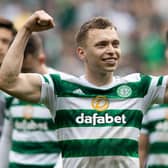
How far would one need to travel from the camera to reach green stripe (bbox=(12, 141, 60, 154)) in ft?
32.8

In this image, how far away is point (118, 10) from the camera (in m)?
19.3

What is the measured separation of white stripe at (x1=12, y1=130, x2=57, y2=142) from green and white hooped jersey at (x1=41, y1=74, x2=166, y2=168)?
67.0 inches

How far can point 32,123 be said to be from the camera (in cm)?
1005

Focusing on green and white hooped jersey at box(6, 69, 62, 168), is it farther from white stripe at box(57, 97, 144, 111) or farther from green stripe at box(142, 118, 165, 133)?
white stripe at box(57, 97, 144, 111)

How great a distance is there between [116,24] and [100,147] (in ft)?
35.3

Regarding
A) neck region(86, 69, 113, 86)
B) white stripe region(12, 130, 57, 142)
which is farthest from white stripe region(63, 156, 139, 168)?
white stripe region(12, 130, 57, 142)

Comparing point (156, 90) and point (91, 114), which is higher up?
point (156, 90)

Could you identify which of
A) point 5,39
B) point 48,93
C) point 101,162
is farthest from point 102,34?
point 5,39

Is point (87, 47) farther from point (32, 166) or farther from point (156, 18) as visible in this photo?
point (156, 18)

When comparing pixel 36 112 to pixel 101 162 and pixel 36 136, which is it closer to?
pixel 36 136

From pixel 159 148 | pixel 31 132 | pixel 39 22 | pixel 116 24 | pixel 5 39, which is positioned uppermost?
pixel 39 22

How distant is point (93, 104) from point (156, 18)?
1134cm

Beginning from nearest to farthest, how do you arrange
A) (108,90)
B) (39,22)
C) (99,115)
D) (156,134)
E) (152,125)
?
1. (39,22)
2. (99,115)
3. (108,90)
4. (156,134)
5. (152,125)

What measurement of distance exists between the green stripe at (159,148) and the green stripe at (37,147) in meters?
0.95
